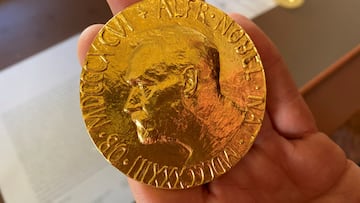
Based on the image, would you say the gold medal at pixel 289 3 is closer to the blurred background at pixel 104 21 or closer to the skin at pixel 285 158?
the blurred background at pixel 104 21

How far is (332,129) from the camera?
83 cm

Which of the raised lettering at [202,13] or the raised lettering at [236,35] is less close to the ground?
the raised lettering at [202,13]

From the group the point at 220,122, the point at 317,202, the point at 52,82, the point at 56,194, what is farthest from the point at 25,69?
the point at 317,202

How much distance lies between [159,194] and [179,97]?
12 cm

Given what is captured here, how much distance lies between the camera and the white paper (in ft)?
2.30

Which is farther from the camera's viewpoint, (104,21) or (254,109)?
(104,21)

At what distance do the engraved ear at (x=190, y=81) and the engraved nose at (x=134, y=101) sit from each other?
6 cm

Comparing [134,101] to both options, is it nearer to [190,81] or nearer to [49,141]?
[190,81]

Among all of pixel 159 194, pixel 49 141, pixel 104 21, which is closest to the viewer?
pixel 159 194

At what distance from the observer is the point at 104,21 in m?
0.85

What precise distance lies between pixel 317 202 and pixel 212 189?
0.52ft

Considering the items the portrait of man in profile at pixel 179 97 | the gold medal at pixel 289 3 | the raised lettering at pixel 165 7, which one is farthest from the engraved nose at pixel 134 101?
the gold medal at pixel 289 3

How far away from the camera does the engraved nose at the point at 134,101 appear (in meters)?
0.57

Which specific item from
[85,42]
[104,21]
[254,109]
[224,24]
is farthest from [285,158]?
[104,21]
